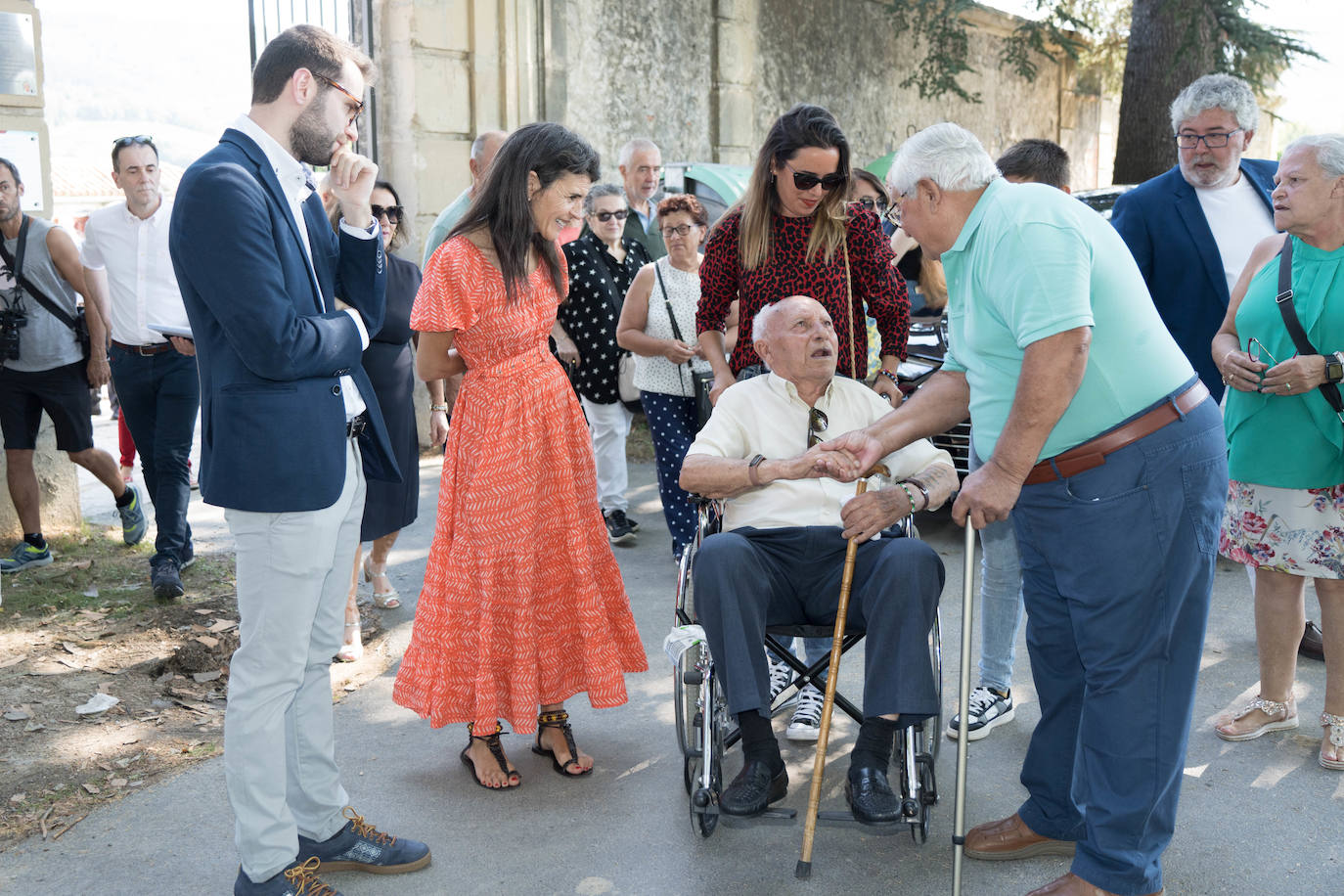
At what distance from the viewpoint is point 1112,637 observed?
2703mm

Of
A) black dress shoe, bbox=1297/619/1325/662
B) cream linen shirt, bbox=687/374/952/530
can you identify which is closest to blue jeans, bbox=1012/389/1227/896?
cream linen shirt, bbox=687/374/952/530

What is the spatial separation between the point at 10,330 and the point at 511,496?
3539 mm

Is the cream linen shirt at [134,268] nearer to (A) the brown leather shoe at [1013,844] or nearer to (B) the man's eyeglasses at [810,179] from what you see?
(B) the man's eyeglasses at [810,179]

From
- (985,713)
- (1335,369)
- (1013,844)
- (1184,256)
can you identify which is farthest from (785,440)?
(1184,256)

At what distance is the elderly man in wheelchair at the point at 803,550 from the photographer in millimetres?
3059

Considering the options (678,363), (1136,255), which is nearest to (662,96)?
(678,363)

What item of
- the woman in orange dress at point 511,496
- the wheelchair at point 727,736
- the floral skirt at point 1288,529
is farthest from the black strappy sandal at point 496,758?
the floral skirt at point 1288,529

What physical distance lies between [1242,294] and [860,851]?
2311 mm

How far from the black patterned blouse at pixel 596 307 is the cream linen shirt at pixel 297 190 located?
10.2 ft

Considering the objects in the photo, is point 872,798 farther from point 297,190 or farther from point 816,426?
point 297,190

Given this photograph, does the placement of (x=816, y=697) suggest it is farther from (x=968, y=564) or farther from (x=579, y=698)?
(x=968, y=564)

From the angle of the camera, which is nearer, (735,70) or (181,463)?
(181,463)

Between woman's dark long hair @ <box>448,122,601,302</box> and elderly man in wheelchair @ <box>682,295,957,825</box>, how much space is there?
0.75 meters

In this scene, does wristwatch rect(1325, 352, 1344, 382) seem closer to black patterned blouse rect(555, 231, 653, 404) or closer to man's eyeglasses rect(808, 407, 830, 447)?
man's eyeglasses rect(808, 407, 830, 447)
